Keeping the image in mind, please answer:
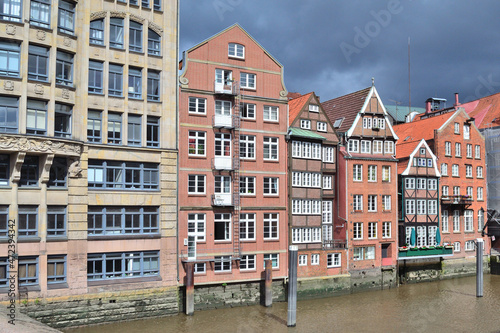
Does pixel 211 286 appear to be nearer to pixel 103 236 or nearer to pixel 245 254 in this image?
pixel 245 254

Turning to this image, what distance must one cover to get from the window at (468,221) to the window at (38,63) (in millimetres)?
45566

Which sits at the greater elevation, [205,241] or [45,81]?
[45,81]

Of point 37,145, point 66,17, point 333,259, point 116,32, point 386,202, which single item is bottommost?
point 333,259

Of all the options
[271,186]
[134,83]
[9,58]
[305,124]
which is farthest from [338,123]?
[9,58]

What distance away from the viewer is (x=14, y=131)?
29.8 metres

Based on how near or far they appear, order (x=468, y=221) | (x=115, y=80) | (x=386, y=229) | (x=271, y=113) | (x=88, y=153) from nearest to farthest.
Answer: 1. (x=88, y=153)
2. (x=115, y=80)
3. (x=271, y=113)
4. (x=386, y=229)
5. (x=468, y=221)

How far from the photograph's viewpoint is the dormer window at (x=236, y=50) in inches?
1563

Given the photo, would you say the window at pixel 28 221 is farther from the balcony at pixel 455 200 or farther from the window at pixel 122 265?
the balcony at pixel 455 200

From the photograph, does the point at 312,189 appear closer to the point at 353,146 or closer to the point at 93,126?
the point at 353,146

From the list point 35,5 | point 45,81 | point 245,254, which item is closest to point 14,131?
point 45,81

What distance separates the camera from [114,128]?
112ft

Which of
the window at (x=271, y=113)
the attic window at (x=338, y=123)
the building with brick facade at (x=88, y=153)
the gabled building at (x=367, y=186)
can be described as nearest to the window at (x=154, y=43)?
the building with brick facade at (x=88, y=153)

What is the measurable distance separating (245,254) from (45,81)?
18.6m

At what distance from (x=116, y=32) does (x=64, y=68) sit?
4640 millimetres
